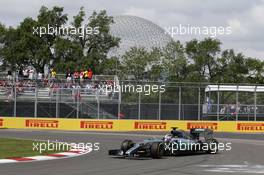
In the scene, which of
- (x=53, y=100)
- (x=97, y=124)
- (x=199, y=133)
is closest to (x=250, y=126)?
(x=97, y=124)

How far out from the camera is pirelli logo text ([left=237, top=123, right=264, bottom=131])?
3781cm

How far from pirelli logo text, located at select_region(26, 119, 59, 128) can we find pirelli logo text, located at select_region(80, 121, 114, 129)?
5.83ft

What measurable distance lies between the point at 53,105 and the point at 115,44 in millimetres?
26342

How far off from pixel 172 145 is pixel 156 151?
5.38ft

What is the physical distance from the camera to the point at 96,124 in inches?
1473

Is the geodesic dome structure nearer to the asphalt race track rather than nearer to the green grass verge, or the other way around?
the green grass verge

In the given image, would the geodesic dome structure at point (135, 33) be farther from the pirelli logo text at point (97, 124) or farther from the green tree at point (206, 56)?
the pirelli logo text at point (97, 124)

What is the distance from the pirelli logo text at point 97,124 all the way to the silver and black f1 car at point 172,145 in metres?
16.0

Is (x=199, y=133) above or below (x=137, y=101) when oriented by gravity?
below

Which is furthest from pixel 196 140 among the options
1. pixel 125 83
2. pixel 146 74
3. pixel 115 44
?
pixel 146 74

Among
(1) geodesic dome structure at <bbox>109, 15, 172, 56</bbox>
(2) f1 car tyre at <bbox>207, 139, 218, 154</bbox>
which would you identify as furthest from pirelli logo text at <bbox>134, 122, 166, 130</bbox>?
(1) geodesic dome structure at <bbox>109, 15, 172, 56</bbox>

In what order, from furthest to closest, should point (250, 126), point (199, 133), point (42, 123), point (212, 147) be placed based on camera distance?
1. point (250, 126)
2. point (42, 123)
3. point (212, 147)
4. point (199, 133)

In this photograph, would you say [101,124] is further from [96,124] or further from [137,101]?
[137,101]

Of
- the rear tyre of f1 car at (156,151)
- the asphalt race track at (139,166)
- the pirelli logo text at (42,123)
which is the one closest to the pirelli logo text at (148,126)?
the pirelli logo text at (42,123)
